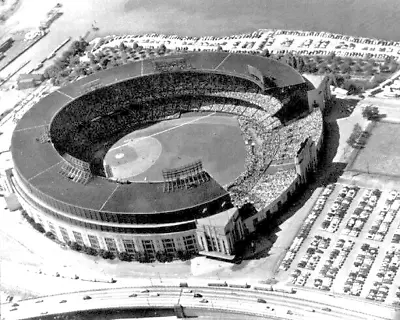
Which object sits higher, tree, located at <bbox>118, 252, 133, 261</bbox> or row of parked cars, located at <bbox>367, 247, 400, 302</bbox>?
row of parked cars, located at <bbox>367, 247, 400, 302</bbox>

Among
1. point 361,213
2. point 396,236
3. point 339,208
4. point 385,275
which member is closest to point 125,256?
point 339,208

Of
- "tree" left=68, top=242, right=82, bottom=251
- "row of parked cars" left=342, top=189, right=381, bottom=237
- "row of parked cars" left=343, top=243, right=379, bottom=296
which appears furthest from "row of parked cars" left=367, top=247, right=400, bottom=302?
"tree" left=68, top=242, right=82, bottom=251

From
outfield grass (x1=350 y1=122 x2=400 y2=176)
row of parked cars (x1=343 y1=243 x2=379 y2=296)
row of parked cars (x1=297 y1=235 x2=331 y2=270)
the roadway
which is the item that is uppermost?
the roadway

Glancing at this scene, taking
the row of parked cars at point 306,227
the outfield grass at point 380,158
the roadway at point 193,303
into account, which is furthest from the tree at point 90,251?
the outfield grass at point 380,158

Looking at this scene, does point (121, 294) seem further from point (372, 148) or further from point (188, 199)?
point (372, 148)

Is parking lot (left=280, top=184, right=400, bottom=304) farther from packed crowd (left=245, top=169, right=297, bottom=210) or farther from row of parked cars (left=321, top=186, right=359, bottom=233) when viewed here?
packed crowd (left=245, top=169, right=297, bottom=210)

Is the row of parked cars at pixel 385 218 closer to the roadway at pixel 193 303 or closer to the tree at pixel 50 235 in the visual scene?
the roadway at pixel 193 303

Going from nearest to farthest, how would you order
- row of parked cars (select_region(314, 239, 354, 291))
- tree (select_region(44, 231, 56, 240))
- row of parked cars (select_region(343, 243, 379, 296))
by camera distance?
row of parked cars (select_region(343, 243, 379, 296)), row of parked cars (select_region(314, 239, 354, 291)), tree (select_region(44, 231, 56, 240))

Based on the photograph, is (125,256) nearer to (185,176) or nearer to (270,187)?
(185,176)
